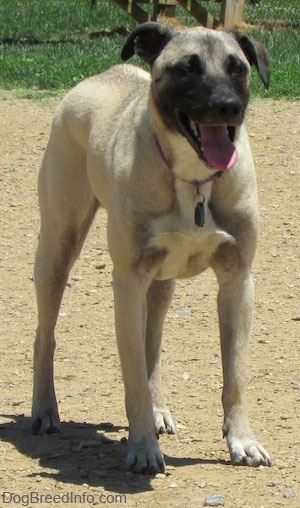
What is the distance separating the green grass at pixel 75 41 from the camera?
13.2 m

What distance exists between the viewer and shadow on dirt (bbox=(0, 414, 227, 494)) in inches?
190

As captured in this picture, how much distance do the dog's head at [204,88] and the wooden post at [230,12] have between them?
13.4 metres

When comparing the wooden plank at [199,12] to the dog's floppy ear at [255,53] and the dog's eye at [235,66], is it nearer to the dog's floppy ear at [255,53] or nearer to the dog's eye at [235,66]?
the dog's floppy ear at [255,53]

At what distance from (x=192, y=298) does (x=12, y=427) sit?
200 cm

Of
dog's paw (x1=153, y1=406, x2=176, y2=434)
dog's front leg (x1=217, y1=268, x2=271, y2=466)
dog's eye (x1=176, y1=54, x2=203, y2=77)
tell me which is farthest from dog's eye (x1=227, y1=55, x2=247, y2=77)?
dog's paw (x1=153, y1=406, x2=176, y2=434)

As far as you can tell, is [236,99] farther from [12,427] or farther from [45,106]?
[45,106]

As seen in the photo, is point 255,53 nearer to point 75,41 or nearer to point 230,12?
point 75,41

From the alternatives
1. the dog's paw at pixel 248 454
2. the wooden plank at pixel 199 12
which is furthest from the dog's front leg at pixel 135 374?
the wooden plank at pixel 199 12

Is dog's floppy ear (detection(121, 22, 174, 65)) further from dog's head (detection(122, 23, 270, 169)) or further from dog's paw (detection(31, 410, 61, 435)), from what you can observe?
dog's paw (detection(31, 410, 61, 435))

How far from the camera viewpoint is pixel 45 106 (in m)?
12.1

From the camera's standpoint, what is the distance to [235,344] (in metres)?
5.03

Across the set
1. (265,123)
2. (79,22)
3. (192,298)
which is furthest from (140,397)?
(79,22)

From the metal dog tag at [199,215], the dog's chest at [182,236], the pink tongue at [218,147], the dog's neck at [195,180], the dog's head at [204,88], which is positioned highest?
the dog's head at [204,88]

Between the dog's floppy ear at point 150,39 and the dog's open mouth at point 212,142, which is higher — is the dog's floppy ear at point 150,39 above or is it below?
above
